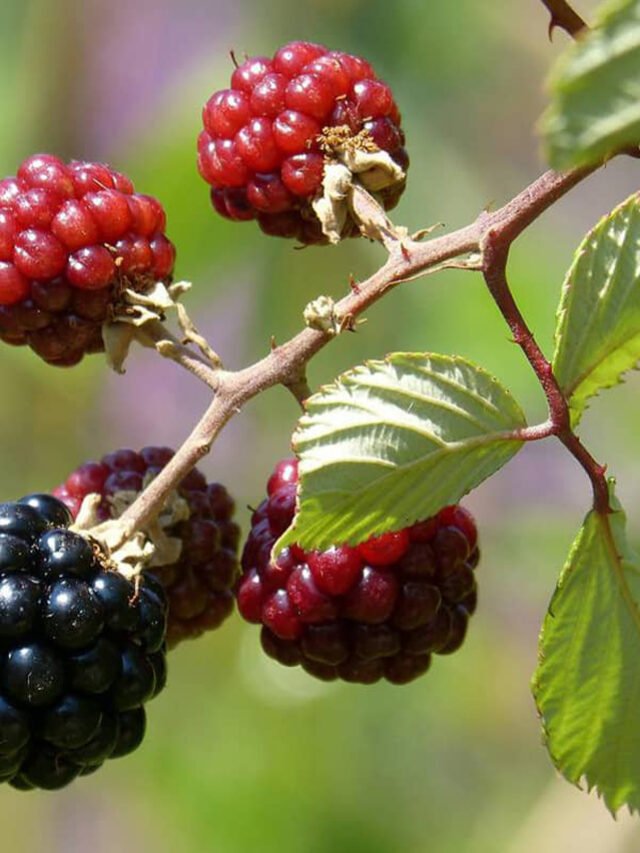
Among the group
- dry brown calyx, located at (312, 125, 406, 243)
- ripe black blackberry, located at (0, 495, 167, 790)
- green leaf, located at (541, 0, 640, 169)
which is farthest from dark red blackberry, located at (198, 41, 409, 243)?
green leaf, located at (541, 0, 640, 169)

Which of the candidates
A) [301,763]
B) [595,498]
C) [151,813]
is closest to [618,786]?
[595,498]

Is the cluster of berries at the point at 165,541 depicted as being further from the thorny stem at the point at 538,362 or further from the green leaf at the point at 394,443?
the thorny stem at the point at 538,362

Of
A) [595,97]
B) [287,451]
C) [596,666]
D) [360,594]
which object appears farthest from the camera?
[287,451]

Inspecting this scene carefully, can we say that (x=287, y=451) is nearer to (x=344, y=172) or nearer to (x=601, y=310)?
(x=344, y=172)

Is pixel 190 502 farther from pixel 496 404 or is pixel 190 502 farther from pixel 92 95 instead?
pixel 92 95

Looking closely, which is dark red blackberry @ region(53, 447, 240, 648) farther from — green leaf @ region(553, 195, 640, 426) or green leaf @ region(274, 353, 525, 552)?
green leaf @ region(553, 195, 640, 426)

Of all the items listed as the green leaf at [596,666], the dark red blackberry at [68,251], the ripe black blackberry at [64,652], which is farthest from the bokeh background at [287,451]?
the ripe black blackberry at [64,652]

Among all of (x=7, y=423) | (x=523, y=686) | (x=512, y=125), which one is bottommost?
(x=7, y=423)

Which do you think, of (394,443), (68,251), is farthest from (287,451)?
(394,443)
